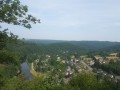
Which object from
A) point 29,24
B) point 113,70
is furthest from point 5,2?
point 113,70

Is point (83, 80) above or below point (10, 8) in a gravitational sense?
below

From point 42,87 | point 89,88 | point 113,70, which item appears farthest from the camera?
point 113,70

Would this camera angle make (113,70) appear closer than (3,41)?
No

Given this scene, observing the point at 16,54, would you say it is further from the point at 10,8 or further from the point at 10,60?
the point at 10,8

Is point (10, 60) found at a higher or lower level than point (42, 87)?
higher

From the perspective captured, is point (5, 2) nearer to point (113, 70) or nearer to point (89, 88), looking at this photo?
point (89, 88)

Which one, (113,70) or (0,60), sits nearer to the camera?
(0,60)

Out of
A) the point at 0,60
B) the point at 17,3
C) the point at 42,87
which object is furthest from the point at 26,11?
the point at 42,87

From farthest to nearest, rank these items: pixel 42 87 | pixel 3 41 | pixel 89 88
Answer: pixel 89 88 < pixel 42 87 < pixel 3 41

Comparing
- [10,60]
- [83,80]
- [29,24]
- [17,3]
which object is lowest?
A: [83,80]
